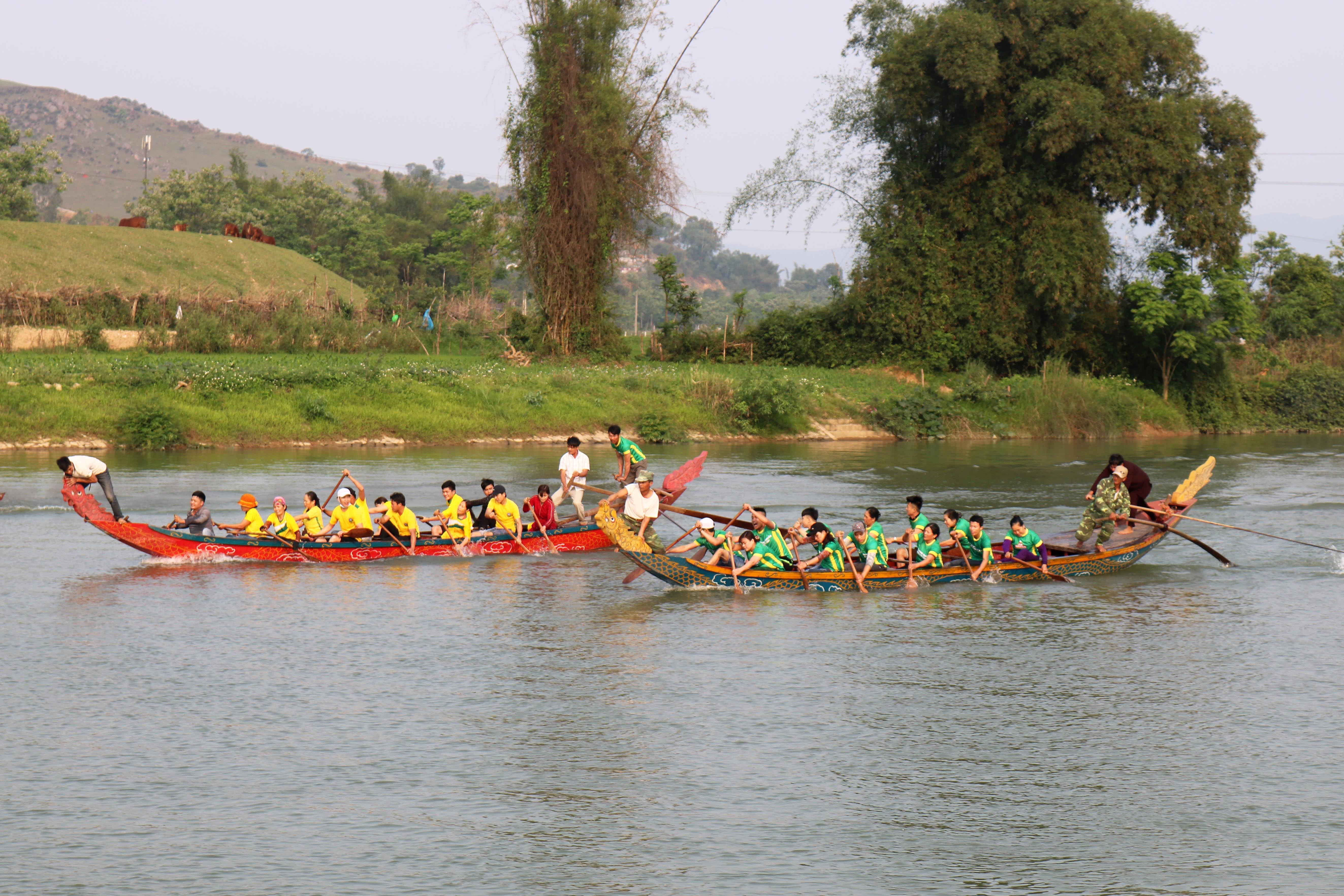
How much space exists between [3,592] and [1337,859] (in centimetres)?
1542

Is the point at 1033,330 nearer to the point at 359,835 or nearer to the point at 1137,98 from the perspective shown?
the point at 1137,98

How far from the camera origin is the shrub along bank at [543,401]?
31.8 meters

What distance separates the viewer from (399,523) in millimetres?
18484

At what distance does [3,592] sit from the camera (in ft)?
53.4

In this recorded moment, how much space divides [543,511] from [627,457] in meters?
1.55

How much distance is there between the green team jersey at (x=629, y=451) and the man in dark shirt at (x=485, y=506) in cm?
203

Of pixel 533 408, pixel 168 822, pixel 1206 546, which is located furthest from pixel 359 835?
pixel 533 408

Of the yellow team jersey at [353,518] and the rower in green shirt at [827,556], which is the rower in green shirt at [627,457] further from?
the yellow team jersey at [353,518]

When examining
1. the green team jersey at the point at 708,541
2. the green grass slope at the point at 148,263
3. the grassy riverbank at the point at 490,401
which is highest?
the green grass slope at the point at 148,263

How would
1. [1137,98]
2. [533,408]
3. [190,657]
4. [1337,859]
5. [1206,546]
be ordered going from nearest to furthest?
[1337,859] < [190,657] < [1206,546] < [533,408] < [1137,98]

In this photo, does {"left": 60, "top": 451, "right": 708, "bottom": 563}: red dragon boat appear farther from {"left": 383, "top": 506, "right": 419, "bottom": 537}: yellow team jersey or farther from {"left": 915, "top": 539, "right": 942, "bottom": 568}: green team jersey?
{"left": 915, "top": 539, "right": 942, "bottom": 568}: green team jersey

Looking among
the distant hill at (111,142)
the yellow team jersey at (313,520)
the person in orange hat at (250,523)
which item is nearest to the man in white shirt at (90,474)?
the person in orange hat at (250,523)

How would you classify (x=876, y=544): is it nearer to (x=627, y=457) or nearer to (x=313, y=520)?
(x=627, y=457)

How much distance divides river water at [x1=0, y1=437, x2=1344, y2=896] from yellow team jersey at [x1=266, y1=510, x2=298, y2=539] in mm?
526
